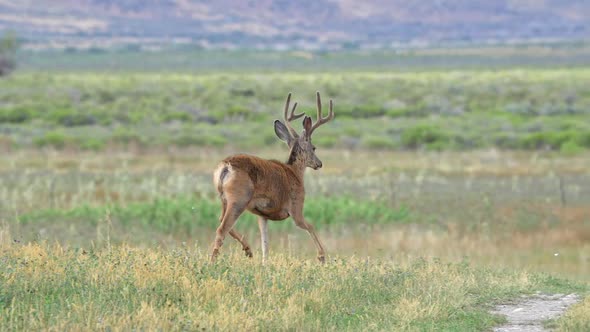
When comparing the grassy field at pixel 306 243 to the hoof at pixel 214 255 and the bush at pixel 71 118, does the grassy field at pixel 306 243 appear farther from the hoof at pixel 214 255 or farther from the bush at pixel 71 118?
the bush at pixel 71 118

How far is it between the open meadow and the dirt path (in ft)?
0.57

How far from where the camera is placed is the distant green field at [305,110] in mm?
41781

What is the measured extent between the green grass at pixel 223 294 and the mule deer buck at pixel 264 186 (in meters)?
0.41

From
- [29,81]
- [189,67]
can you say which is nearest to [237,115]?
[29,81]

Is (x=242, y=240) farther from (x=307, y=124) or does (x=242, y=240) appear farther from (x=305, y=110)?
(x=305, y=110)

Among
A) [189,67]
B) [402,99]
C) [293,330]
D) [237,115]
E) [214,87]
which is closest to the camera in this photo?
[293,330]

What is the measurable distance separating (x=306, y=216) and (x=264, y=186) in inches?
392

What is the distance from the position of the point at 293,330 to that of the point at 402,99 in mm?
55699

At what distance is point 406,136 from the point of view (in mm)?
42656

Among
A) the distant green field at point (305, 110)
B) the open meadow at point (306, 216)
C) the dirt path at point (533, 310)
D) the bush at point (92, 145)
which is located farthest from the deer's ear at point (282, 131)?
the bush at point (92, 145)

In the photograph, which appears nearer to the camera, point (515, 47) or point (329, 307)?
point (329, 307)

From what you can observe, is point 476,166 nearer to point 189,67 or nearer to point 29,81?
point 29,81

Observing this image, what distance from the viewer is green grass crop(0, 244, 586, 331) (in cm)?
941

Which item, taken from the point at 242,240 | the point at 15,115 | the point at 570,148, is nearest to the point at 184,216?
the point at 242,240
